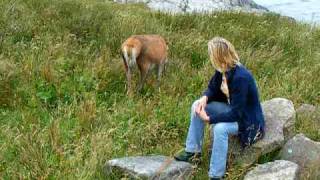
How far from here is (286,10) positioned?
2319 centimetres

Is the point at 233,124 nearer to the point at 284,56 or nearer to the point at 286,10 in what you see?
Result: the point at 284,56

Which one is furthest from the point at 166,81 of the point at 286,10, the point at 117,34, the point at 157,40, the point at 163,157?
the point at 286,10

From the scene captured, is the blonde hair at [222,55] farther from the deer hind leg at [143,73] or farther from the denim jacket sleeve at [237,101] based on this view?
the deer hind leg at [143,73]

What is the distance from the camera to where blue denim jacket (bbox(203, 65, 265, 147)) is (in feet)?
18.8

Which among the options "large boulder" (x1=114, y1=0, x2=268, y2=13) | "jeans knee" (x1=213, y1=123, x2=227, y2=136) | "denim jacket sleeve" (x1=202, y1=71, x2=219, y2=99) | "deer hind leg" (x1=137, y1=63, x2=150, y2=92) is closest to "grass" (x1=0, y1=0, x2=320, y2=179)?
"deer hind leg" (x1=137, y1=63, x2=150, y2=92)

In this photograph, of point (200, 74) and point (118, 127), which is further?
point (200, 74)

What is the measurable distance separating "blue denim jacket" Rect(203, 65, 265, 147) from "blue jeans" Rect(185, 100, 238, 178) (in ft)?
0.24

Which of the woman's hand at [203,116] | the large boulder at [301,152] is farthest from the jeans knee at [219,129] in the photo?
the large boulder at [301,152]

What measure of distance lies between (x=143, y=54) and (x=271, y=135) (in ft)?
7.95

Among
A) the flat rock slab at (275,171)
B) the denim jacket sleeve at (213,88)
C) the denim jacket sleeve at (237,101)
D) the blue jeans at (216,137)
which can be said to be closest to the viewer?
the flat rock slab at (275,171)

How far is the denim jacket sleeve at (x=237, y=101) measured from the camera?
5.71 meters

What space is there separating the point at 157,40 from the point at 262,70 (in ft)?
6.44

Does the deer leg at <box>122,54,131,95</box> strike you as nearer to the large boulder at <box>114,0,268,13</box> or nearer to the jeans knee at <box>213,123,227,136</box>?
the jeans knee at <box>213,123,227,136</box>

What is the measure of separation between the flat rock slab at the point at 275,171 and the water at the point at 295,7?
16135 mm
